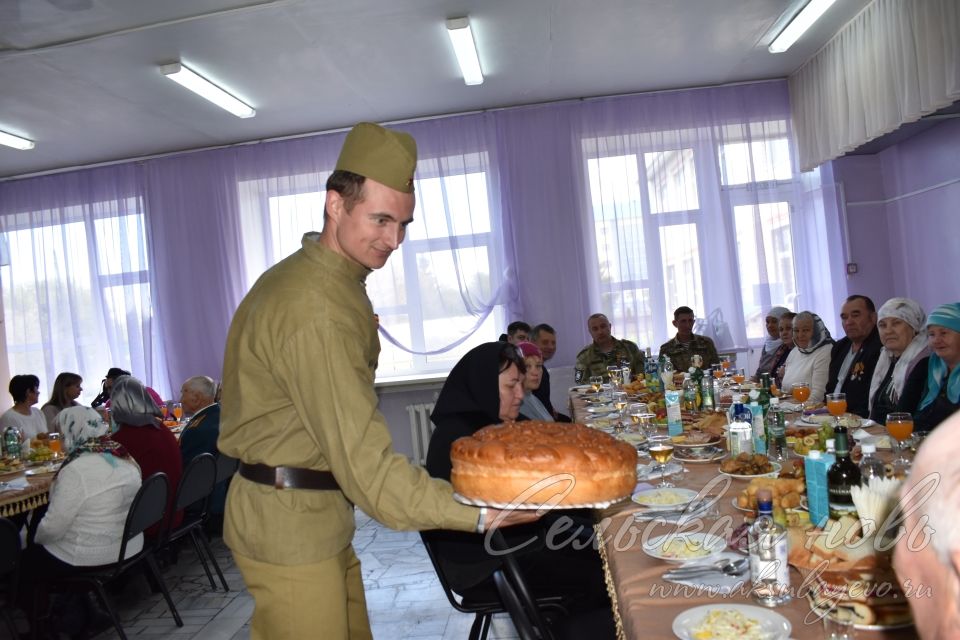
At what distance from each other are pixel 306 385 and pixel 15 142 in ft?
24.0

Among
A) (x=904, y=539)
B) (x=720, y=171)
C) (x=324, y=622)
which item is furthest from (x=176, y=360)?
(x=904, y=539)

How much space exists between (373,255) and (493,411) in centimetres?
143

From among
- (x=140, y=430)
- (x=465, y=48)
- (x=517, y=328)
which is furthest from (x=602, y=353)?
(x=140, y=430)

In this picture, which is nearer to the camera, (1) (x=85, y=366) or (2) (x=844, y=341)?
(2) (x=844, y=341)

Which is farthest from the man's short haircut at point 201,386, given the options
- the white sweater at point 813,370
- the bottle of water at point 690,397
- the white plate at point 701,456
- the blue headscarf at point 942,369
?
the blue headscarf at point 942,369

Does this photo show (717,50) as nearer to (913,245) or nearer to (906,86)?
(906,86)

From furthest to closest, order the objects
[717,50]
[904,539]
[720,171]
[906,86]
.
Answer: [720,171], [717,50], [906,86], [904,539]

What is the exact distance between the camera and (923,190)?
6.74 metres

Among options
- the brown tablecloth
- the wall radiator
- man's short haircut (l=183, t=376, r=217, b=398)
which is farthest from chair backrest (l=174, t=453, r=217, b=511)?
the wall radiator

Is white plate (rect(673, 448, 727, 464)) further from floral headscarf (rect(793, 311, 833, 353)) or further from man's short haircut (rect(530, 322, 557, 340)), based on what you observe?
man's short haircut (rect(530, 322, 557, 340))

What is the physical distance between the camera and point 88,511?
337 cm

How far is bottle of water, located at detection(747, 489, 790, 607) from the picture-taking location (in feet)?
4.54

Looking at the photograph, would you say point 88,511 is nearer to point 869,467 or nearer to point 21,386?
point 869,467

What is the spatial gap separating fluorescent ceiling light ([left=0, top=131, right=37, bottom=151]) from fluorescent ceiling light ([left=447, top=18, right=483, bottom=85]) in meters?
4.38
